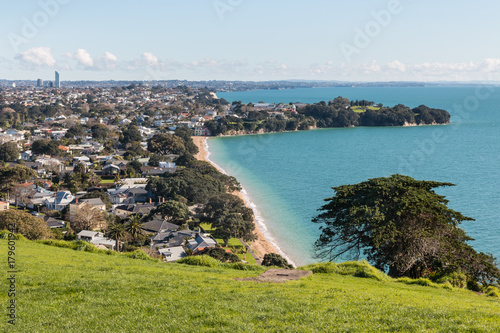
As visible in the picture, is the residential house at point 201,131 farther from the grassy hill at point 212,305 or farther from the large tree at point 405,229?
the grassy hill at point 212,305

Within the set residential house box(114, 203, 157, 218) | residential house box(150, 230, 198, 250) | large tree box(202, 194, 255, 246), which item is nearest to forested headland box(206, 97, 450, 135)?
residential house box(114, 203, 157, 218)

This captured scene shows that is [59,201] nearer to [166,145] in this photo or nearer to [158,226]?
[158,226]

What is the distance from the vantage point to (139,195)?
43.9 meters

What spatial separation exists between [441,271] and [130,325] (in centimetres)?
1244

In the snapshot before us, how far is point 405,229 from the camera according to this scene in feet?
60.6

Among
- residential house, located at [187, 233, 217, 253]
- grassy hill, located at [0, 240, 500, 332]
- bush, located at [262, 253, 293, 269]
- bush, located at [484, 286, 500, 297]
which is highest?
grassy hill, located at [0, 240, 500, 332]

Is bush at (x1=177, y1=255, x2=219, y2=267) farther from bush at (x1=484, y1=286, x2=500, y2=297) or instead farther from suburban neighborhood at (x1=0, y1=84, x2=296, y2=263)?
suburban neighborhood at (x1=0, y1=84, x2=296, y2=263)

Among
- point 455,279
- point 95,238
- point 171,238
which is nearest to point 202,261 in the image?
point 455,279

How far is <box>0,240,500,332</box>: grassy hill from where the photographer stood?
797 centimetres

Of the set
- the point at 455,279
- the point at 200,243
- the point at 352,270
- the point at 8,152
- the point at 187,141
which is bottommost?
the point at 8,152

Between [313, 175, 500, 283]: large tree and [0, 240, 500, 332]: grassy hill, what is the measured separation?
446cm

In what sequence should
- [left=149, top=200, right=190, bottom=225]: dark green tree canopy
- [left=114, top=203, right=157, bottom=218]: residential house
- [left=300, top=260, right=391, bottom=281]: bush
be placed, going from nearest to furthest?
[left=300, top=260, right=391, bottom=281]: bush, [left=149, top=200, right=190, bottom=225]: dark green tree canopy, [left=114, top=203, right=157, bottom=218]: residential house

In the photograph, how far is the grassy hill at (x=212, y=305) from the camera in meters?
7.97

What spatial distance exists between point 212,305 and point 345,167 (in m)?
54.8
